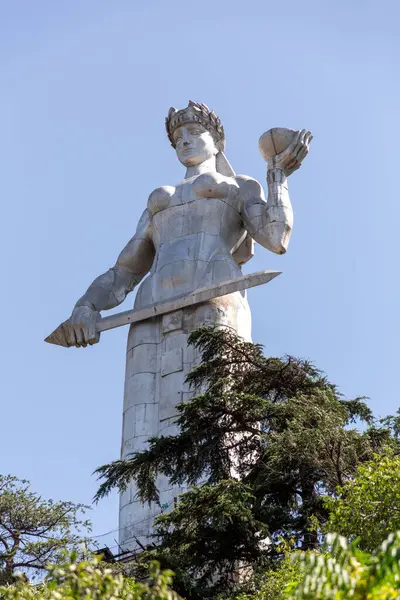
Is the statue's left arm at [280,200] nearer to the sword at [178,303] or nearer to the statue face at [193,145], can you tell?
the sword at [178,303]

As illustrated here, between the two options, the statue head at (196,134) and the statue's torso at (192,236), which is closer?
the statue's torso at (192,236)

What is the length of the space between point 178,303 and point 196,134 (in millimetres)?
3473

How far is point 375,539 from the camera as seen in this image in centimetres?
1127

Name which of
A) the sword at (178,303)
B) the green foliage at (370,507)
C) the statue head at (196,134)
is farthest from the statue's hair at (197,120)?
the green foliage at (370,507)

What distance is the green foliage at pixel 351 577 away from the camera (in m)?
6.91

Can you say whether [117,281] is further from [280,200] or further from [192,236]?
[280,200]

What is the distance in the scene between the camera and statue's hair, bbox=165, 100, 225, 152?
67.8 ft

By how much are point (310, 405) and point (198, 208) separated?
524 cm

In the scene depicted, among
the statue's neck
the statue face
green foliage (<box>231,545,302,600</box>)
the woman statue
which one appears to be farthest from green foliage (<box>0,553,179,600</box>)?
the statue face

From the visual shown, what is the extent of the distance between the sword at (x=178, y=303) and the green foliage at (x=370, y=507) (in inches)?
255

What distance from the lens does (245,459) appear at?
16.2 metres

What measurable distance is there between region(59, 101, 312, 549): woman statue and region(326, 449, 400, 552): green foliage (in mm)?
5504

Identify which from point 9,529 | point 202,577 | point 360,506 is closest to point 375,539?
point 360,506

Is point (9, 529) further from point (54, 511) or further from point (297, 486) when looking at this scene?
point (297, 486)
